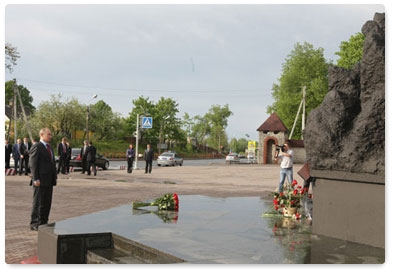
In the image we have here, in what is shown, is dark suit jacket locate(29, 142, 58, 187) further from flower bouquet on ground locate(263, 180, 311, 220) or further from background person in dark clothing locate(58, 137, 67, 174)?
background person in dark clothing locate(58, 137, 67, 174)

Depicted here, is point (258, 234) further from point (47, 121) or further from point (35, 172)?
point (47, 121)

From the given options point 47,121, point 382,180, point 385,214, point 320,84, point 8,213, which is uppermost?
point 320,84

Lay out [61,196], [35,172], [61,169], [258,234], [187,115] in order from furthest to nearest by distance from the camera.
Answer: [187,115]
[61,169]
[61,196]
[35,172]
[258,234]

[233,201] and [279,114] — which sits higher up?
[279,114]

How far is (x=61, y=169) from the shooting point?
24.0 m

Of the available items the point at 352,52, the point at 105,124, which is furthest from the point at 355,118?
the point at 105,124

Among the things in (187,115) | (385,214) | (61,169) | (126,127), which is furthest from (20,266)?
(187,115)

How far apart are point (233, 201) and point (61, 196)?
5.23m

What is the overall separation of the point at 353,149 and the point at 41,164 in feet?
15.9

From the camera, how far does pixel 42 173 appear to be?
7488 millimetres

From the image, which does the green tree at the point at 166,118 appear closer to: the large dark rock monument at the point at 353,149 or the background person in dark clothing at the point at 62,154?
the background person in dark clothing at the point at 62,154

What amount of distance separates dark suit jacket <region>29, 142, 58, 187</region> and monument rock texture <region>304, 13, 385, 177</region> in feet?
13.6

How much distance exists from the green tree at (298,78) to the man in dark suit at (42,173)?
45.8 meters

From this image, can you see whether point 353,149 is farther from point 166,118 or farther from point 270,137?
point 166,118
